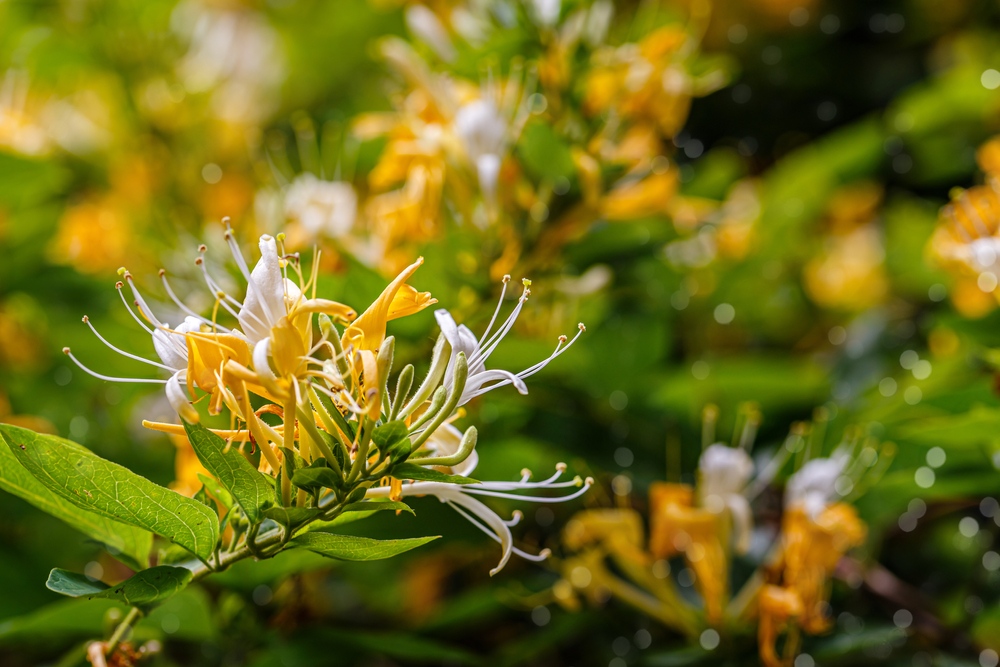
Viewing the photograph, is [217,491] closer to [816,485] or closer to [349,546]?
[349,546]

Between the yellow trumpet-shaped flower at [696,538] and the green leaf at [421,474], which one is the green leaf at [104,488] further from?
the yellow trumpet-shaped flower at [696,538]

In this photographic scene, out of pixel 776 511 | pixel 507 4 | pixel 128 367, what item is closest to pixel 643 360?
pixel 776 511

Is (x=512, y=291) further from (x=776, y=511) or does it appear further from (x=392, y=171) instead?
(x=776, y=511)

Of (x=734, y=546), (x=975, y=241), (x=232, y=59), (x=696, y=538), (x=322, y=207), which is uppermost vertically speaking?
(x=322, y=207)

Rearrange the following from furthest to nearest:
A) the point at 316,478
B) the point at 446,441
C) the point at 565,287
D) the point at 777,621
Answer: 1. the point at 565,287
2. the point at 777,621
3. the point at 446,441
4. the point at 316,478

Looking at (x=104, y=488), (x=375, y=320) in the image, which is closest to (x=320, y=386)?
(x=375, y=320)

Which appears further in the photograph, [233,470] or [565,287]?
[565,287]
